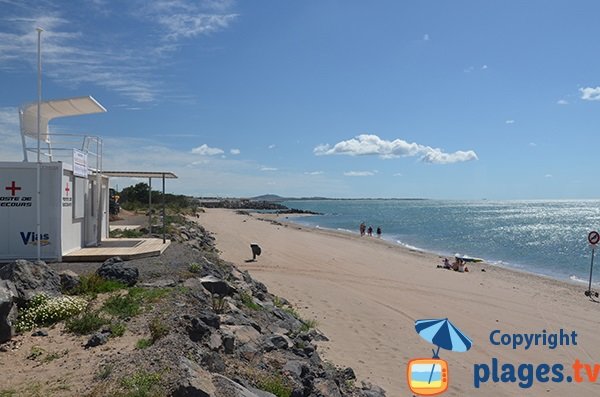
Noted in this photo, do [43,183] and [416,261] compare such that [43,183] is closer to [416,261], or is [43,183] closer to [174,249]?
[174,249]

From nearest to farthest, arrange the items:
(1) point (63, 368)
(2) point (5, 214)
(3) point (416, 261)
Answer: (1) point (63, 368), (2) point (5, 214), (3) point (416, 261)

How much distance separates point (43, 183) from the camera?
1348 cm

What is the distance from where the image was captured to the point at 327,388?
24.8ft

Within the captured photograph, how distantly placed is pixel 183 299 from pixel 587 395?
8.15 m

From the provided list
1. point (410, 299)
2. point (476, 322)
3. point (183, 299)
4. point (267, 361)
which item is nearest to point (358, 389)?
point (267, 361)

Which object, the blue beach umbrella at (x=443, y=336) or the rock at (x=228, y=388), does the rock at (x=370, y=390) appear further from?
the rock at (x=228, y=388)

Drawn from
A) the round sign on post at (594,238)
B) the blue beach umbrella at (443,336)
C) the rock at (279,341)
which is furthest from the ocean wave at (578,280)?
the blue beach umbrella at (443,336)

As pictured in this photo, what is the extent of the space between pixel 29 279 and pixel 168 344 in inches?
161

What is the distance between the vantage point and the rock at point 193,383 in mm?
5293

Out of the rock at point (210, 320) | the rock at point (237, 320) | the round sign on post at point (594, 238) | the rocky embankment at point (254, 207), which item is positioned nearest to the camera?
the rock at point (210, 320)

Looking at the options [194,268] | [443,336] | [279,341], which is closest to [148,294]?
[279,341]

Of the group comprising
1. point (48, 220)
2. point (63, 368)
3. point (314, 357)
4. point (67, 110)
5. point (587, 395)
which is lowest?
point (587, 395)

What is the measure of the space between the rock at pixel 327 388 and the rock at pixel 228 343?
1.36 m

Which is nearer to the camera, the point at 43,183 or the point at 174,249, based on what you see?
the point at 43,183
